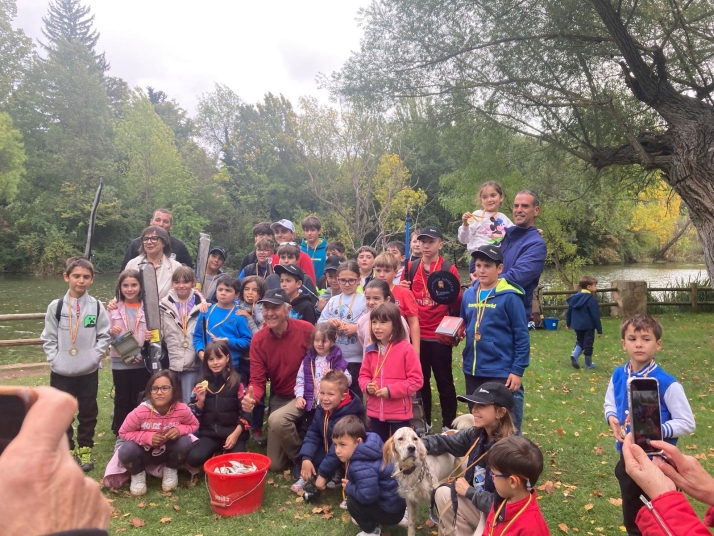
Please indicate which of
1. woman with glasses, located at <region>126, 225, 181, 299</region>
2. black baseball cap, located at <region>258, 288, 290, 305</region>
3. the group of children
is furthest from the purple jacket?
woman with glasses, located at <region>126, 225, 181, 299</region>

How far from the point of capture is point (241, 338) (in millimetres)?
5051

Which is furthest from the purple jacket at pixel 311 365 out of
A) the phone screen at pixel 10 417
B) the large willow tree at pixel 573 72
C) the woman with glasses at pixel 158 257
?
the large willow tree at pixel 573 72

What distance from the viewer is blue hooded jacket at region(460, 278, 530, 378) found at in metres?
3.66

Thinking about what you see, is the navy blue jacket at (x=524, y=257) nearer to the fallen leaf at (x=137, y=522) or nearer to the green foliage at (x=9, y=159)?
the fallen leaf at (x=137, y=522)

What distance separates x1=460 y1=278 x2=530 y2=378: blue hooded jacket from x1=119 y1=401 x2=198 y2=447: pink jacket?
261 centimetres

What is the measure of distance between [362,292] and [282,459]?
6.04 feet

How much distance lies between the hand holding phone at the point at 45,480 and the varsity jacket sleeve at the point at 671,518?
5.47 feet

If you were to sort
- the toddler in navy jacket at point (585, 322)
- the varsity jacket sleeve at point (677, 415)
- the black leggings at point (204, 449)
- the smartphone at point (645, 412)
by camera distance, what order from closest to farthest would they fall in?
the smartphone at point (645, 412), the varsity jacket sleeve at point (677, 415), the black leggings at point (204, 449), the toddler in navy jacket at point (585, 322)

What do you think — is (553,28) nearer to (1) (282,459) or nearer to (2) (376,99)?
(2) (376,99)

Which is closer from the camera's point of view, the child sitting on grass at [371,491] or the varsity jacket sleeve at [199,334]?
the child sitting on grass at [371,491]

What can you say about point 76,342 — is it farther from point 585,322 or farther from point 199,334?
point 585,322

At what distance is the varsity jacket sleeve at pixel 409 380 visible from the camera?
389 cm

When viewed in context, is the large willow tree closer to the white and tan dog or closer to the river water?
the white and tan dog

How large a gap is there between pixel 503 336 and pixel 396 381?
954 millimetres
